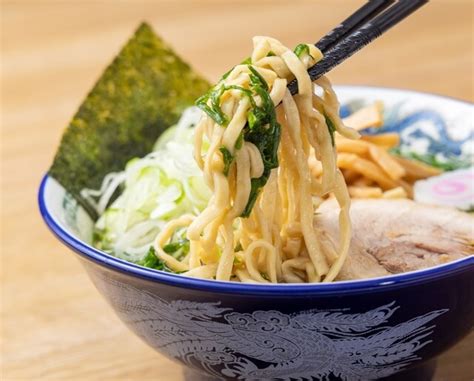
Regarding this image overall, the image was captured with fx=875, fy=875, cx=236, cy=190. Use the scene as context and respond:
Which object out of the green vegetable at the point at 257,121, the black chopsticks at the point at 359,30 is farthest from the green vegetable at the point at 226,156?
the black chopsticks at the point at 359,30

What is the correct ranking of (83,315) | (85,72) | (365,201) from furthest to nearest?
(85,72)
(83,315)
(365,201)

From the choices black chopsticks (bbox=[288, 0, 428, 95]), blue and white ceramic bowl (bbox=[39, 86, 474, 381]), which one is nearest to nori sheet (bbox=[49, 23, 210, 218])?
blue and white ceramic bowl (bbox=[39, 86, 474, 381])

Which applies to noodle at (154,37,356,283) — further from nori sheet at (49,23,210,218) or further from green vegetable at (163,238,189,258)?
nori sheet at (49,23,210,218)

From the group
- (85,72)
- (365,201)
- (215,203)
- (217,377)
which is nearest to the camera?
(215,203)

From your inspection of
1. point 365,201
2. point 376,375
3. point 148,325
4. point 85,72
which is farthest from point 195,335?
point 85,72

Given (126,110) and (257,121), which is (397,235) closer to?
(257,121)

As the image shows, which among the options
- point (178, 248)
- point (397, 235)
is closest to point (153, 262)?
point (178, 248)

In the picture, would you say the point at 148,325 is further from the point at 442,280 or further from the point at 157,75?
the point at 157,75
